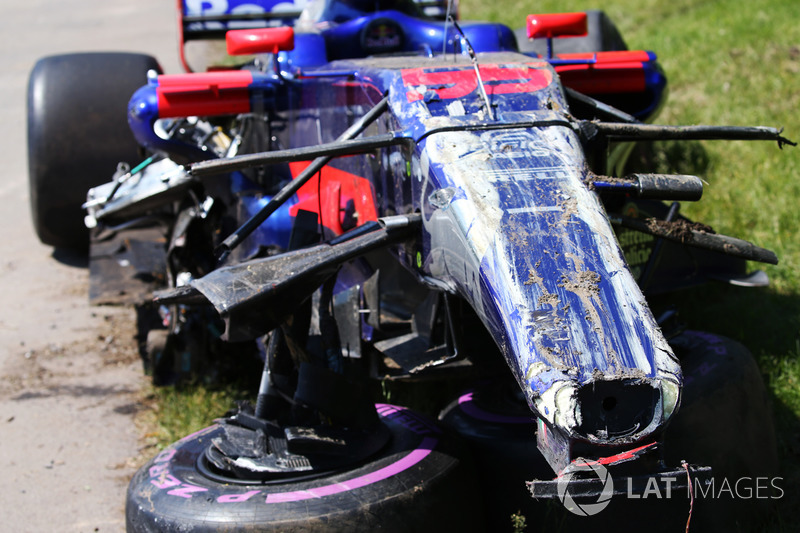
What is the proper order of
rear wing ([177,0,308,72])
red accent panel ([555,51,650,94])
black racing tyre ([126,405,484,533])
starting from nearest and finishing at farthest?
black racing tyre ([126,405,484,533]), red accent panel ([555,51,650,94]), rear wing ([177,0,308,72])

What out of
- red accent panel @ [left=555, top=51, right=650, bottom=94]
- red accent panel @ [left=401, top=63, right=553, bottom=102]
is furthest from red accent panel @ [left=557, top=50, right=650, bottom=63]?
red accent panel @ [left=401, top=63, right=553, bottom=102]

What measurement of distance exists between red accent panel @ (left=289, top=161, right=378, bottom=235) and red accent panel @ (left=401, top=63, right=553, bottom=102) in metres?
0.51

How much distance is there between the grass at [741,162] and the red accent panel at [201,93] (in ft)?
5.09

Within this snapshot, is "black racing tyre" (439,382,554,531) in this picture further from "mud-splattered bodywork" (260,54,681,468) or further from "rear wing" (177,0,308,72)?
"rear wing" (177,0,308,72)

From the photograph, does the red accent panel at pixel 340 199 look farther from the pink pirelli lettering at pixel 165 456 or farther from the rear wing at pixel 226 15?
the rear wing at pixel 226 15

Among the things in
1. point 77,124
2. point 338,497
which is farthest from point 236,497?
point 77,124

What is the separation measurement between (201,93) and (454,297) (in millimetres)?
1486

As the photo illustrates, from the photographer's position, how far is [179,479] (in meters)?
2.98

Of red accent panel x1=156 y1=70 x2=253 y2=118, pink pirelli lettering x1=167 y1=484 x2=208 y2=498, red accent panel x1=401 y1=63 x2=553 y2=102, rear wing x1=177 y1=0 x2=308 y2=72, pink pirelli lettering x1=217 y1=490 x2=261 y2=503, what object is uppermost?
rear wing x1=177 y1=0 x2=308 y2=72

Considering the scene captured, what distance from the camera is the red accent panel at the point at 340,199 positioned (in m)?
3.41

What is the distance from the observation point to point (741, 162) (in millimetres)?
6531

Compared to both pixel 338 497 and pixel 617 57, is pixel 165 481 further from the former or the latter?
pixel 617 57

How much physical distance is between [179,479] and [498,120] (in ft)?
5.30

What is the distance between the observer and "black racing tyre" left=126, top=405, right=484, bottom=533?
2.65 metres
